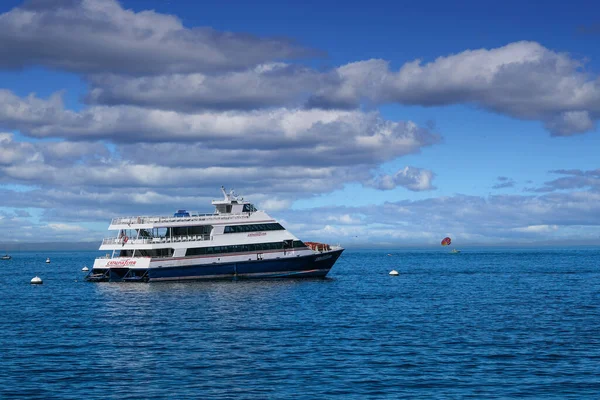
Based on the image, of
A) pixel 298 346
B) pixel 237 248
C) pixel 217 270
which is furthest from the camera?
pixel 237 248

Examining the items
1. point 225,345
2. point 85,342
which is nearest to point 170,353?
point 225,345

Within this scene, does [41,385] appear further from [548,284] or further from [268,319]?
[548,284]

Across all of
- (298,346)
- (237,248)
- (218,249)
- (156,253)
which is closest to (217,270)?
(218,249)

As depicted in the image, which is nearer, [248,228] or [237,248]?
[237,248]

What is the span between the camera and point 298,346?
39.2m

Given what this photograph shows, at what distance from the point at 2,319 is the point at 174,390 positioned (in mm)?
30293

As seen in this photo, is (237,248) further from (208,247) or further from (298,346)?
(298,346)

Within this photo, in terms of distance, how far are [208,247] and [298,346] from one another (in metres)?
45.1

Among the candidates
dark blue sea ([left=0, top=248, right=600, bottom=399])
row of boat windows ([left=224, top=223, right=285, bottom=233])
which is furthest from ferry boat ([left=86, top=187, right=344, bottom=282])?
dark blue sea ([left=0, top=248, right=600, bottom=399])

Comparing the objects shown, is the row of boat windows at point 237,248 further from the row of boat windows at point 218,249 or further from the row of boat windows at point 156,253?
the row of boat windows at point 156,253

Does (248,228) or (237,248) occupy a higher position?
(248,228)

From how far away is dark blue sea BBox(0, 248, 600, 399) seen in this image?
1152 inches

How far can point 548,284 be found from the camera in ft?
289

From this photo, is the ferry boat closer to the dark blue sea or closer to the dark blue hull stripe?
the dark blue hull stripe
